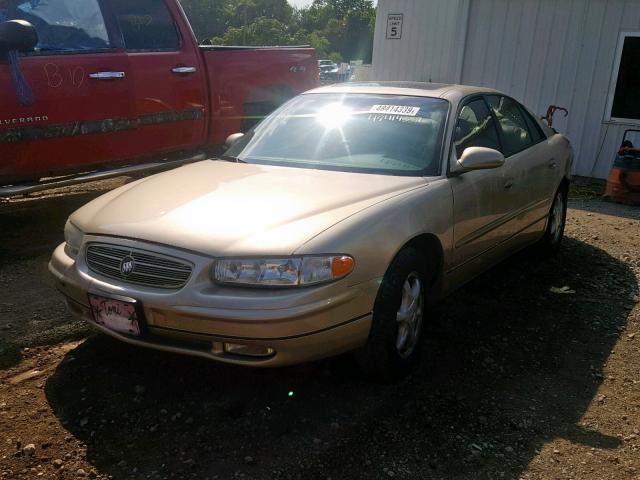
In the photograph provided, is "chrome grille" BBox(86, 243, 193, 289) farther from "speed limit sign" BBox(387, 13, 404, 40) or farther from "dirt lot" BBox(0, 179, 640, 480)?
"speed limit sign" BBox(387, 13, 404, 40)

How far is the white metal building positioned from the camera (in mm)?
9180

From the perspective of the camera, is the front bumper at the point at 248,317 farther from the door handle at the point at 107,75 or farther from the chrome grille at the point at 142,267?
the door handle at the point at 107,75

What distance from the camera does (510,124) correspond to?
4.86 m

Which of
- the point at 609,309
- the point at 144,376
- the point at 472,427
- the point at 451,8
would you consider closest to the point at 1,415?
the point at 144,376

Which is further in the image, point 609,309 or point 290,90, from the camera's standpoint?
point 290,90

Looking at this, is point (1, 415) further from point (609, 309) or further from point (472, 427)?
point (609, 309)

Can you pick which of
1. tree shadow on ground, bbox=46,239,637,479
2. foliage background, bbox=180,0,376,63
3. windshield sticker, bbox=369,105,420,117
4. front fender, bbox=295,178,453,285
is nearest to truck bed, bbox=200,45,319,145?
windshield sticker, bbox=369,105,420,117

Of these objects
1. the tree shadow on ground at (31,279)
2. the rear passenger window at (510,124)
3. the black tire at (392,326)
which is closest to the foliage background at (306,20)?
the tree shadow on ground at (31,279)

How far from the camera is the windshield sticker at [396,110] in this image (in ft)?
13.5

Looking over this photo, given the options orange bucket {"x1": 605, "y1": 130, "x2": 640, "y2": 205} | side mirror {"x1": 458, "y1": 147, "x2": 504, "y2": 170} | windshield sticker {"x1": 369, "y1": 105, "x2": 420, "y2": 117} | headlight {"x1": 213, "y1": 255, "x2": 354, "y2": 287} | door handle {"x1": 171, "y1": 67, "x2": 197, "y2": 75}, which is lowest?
orange bucket {"x1": 605, "y1": 130, "x2": 640, "y2": 205}

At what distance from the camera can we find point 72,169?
5469 millimetres

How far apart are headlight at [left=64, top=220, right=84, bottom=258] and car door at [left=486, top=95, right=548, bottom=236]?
2774 mm

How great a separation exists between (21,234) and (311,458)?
13.1ft

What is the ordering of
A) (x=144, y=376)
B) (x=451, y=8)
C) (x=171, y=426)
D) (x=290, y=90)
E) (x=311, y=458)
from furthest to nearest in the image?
1. (x=451, y=8)
2. (x=290, y=90)
3. (x=144, y=376)
4. (x=171, y=426)
5. (x=311, y=458)
